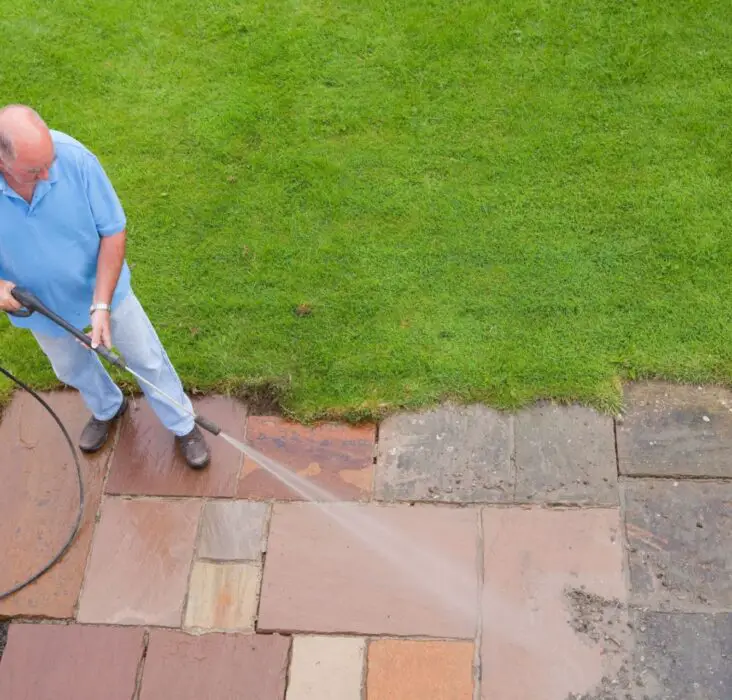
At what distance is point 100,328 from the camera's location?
3.21 metres

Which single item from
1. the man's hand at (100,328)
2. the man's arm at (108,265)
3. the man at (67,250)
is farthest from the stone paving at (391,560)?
the man's arm at (108,265)

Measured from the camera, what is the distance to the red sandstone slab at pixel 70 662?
3.56m

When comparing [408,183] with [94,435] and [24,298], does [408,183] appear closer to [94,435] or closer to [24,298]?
[94,435]

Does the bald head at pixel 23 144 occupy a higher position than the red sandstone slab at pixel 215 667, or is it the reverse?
the bald head at pixel 23 144

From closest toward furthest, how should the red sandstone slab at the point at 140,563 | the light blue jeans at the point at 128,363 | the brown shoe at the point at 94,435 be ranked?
the light blue jeans at the point at 128,363 < the red sandstone slab at the point at 140,563 < the brown shoe at the point at 94,435

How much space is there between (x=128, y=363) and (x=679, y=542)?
2741 mm

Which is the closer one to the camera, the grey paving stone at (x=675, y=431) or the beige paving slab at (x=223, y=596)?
the beige paving slab at (x=223, y=596)

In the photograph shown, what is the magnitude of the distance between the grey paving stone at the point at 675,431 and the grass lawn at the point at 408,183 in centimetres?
11

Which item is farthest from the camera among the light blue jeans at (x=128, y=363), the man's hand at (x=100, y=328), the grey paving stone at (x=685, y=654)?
the light blue jeans at (x=128, y=363)

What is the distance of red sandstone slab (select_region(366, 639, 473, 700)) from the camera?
11.3 feet

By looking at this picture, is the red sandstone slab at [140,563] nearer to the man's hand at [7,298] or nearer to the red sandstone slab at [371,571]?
the red sandstone slab at [371,571]

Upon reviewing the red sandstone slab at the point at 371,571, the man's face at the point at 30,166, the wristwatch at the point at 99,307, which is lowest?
the red sandstone slab at the point at 371,571

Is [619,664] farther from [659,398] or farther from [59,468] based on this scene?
[59,468]

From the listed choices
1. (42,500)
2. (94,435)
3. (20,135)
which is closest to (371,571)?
(94,435)
